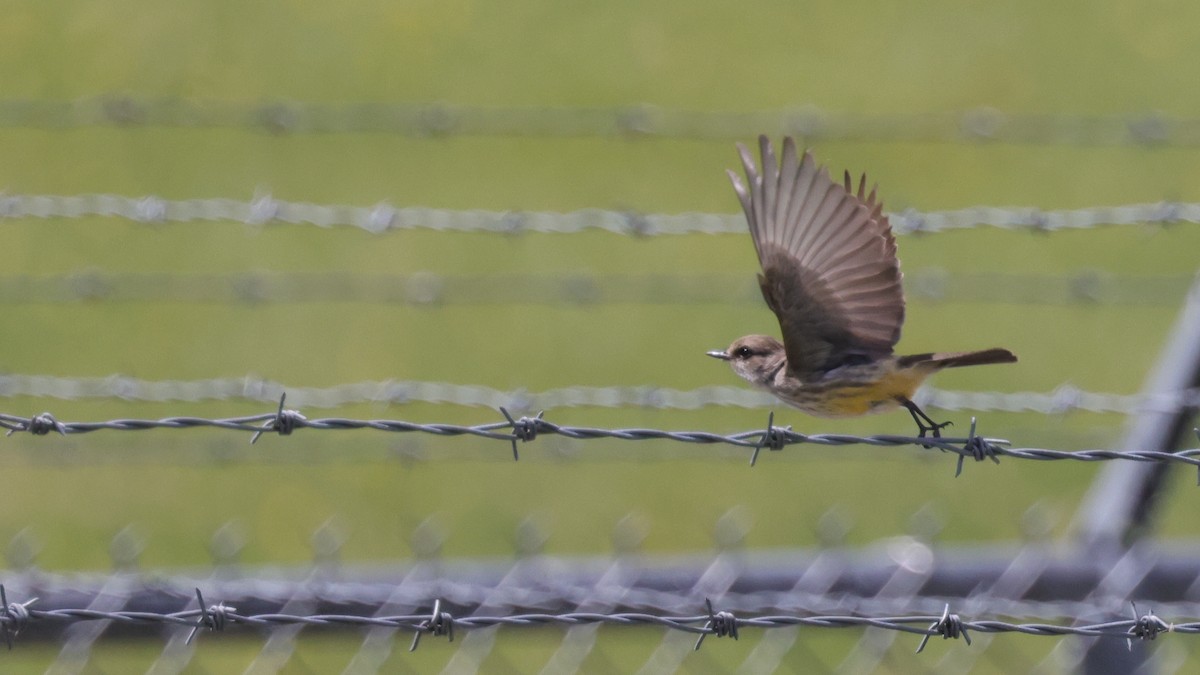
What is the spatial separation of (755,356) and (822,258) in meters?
0.79

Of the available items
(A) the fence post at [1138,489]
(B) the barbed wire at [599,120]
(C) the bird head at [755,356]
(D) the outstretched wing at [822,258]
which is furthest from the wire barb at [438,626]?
(B) the barbed wire at [599,120]

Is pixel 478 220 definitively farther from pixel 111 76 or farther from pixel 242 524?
pixel 111 76

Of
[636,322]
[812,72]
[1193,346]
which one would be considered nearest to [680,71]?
[812,72]

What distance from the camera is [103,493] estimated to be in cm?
978

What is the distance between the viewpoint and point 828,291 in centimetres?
429

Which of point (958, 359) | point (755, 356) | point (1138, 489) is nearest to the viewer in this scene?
point (958, 359)

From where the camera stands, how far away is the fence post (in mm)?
5273

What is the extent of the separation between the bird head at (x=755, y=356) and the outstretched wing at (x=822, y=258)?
33 cm

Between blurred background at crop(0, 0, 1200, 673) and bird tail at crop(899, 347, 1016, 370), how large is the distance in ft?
2.33

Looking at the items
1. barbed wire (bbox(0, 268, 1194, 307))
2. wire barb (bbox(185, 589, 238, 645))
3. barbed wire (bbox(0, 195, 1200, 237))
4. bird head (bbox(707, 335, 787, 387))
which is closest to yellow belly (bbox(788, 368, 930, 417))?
bird head (bbox(707, 335, 787, 387))

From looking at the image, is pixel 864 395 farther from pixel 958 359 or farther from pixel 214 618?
pixel 214 618

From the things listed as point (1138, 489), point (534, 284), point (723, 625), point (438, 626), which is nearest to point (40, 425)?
point (438, 626)

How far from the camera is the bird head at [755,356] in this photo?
16.0ft

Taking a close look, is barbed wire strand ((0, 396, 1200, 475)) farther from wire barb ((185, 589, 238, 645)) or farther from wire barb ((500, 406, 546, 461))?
wire barb ((185, 589, 238, 645))
